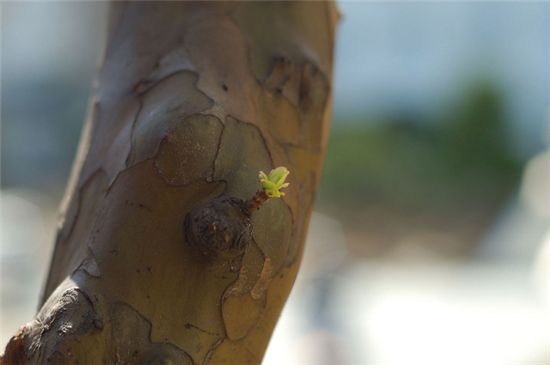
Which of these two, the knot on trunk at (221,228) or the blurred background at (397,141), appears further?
the blurred background at (397,141)

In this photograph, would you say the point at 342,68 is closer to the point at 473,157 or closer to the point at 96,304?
the point at 473,157

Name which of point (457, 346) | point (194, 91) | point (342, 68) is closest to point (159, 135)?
point (194, 91)

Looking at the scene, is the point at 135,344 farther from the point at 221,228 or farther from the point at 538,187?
the point at 538,187

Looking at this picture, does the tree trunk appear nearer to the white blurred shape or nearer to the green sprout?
the green sprout

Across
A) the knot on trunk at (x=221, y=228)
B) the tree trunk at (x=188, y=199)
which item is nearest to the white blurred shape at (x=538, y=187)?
the tree trunk at (x=188, y=199)

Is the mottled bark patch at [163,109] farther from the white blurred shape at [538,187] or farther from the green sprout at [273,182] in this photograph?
the white blurred shape at [538,187]

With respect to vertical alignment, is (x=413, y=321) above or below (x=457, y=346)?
above
